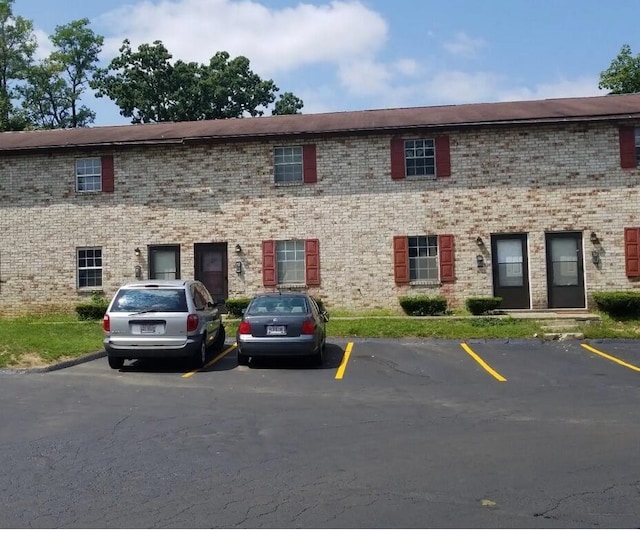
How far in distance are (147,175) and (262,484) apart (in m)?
16.5

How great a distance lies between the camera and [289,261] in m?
19.6

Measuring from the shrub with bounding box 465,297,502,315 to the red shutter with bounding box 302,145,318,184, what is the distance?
603 centimetres

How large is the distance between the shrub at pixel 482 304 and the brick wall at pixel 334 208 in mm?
1242

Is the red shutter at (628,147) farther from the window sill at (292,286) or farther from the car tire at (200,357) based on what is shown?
the car tire at (200,357)

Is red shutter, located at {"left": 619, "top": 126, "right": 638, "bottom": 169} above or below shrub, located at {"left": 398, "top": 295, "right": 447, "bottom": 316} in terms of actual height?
above

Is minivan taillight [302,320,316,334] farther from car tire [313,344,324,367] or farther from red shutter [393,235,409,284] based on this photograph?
red shutter [393,235,409,284]

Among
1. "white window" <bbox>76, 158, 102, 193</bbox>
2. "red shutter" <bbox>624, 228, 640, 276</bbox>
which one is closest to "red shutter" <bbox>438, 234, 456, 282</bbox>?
"red shutter" <bbox>624, 228, 640, 276</bbox>

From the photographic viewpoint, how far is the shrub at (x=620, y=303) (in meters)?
16.6

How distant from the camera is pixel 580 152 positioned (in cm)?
1870

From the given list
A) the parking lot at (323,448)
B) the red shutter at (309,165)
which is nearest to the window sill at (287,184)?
the red shutter at (309,165)

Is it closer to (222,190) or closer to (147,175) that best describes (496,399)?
(222,190)

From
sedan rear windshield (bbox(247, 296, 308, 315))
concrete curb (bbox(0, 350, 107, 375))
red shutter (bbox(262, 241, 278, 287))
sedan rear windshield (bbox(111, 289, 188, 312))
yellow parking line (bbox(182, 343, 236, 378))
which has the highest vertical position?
→ red shutter (bbox(262, 241, 278, 287))

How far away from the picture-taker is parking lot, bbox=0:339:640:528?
4.52m

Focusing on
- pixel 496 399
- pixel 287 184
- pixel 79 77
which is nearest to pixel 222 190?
pixel 287 184
